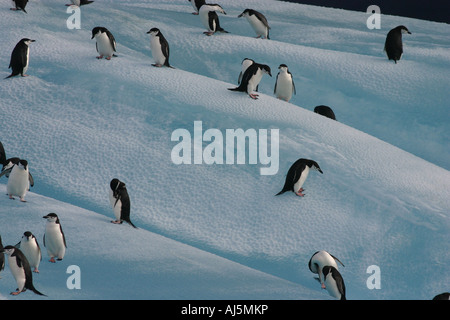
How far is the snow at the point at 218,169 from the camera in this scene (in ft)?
18.9

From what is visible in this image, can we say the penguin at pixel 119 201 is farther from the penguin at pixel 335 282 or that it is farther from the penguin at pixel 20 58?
the penguin at pixel 20 58

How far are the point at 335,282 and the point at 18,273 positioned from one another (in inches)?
86.3

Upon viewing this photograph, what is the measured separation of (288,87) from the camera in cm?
890

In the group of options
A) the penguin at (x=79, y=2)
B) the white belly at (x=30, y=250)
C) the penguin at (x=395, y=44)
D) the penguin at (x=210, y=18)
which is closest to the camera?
the white belly at (x=30, y=250)

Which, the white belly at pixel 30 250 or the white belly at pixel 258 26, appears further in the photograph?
the white belly at pixel 258 26

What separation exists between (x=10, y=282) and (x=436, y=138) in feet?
18.7

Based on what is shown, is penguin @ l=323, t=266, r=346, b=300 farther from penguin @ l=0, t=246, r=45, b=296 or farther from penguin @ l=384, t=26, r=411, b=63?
penguin @ l=384, t=26, r=411, b=63

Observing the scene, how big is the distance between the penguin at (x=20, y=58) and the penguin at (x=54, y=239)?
3.27m

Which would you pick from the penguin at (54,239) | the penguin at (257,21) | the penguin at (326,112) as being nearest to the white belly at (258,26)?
the penguin at (257,21)

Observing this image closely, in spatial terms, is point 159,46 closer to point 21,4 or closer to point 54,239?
point 21,4

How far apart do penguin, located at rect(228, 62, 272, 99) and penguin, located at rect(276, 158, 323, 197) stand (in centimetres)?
156

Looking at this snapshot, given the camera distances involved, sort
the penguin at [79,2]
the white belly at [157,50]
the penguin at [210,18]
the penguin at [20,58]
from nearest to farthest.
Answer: the penguin at [20,58]
the white belly at [157,50]
the penguin at [210,18]
the penguin at [79,2]

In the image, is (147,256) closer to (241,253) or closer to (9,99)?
(241,253)

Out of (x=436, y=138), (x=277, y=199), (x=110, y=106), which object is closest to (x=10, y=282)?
(x=277, y=199)
